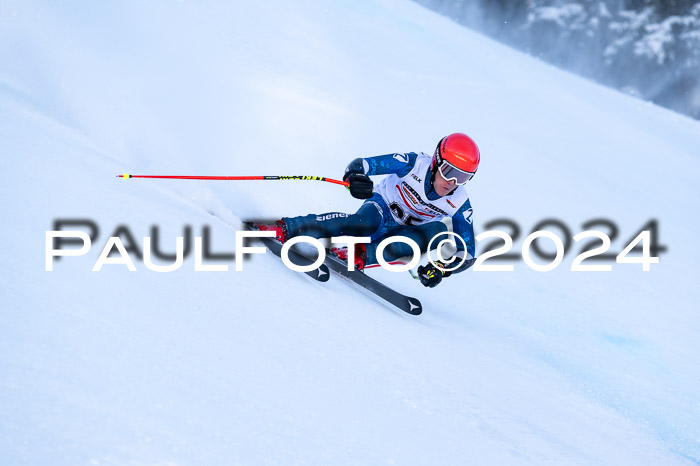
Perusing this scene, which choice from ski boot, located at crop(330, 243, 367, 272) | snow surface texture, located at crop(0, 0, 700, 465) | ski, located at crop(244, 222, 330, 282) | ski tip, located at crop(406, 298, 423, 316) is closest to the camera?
snow surface texture, located at crop(0, 0, 700, 465)

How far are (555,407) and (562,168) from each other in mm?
6866

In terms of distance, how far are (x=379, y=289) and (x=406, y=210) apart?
597 millimetres

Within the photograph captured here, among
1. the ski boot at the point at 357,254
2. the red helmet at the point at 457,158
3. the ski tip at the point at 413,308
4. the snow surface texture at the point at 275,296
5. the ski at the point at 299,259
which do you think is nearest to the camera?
the snow surface texture at the point at 275,296

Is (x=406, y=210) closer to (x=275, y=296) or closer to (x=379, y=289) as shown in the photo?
(x=379, y=289)

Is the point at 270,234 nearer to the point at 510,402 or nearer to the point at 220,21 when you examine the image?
the point at 510,402

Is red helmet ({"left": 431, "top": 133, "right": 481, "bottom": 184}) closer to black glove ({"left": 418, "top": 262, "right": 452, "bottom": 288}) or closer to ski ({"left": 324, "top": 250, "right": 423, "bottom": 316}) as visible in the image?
black glove ({"left": 418, "top": 262, "right": 452, "bottom": 288})

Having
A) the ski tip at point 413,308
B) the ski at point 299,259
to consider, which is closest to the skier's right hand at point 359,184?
the ski at point 299,259

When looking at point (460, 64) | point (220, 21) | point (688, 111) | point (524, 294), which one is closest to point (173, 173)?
point (524, 294)

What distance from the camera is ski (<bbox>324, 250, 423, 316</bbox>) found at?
3561 mm

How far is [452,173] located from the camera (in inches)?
145

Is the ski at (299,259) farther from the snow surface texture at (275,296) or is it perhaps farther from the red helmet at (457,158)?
the red helmet at (457,158)

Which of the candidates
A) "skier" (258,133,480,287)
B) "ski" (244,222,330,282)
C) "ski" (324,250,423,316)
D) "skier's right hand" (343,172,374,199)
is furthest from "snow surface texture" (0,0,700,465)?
"skier's right hand" (343,172,374,199)

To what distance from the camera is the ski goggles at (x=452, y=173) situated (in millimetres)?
3678

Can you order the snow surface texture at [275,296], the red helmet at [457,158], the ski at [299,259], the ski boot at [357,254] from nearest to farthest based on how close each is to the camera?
the snow surface texture at [275,296], the ski at [299,259], the red helmet at [457,158], the ski boot at [357,254]
